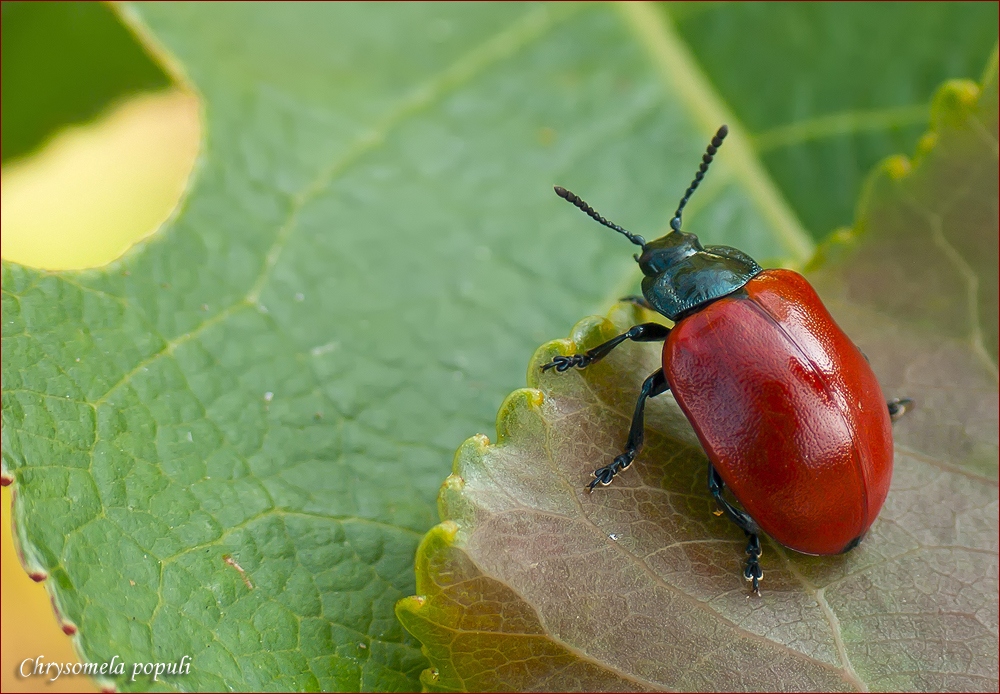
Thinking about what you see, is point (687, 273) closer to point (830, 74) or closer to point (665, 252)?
point (665, 252)

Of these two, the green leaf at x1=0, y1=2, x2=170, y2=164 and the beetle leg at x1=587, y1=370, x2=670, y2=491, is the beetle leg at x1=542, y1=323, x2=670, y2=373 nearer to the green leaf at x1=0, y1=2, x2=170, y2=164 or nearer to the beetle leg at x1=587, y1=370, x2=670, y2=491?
the beetle leg at x1=587, y1=370, x2=670, y2=491

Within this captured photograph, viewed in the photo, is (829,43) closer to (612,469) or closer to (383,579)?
(612,469)

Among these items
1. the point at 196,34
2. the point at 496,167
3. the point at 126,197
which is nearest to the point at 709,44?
the point at 496,167

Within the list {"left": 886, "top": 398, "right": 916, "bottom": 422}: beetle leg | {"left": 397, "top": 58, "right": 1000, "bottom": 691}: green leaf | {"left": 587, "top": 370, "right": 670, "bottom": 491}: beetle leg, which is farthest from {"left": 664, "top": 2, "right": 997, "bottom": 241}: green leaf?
{"left": 587, "top": 370, "right": 670, "bottom": 491}: beetle leg

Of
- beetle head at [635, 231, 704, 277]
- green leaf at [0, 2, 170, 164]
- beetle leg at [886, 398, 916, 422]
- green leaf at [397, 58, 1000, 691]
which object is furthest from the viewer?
green leaf at [0, 2, 170, 164]

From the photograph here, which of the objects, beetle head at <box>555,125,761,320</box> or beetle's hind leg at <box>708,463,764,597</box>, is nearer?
beetle's hind leg at <box>708,463,764,597</box>

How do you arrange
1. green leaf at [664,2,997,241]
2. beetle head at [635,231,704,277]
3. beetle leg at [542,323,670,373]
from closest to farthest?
beetle leg at [542,323,670,373] → beetle head at [635,231,704,277] → green leaf at [664,2,997,241]

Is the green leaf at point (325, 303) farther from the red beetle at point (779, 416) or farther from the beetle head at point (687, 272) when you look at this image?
the red beetle at point (779, 416)

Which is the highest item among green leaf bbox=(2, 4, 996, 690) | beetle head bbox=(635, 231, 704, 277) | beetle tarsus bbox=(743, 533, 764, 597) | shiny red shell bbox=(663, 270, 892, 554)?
green leaf bbox=(2, 4, 996, 690)
